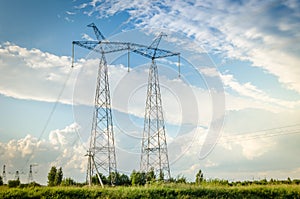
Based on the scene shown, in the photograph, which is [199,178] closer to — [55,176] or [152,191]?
[152,191]

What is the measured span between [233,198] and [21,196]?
13.0 metres

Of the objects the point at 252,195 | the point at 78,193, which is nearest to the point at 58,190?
the point at 78,193

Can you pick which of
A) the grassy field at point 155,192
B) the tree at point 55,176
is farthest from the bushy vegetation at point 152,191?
the tree at point 55,176

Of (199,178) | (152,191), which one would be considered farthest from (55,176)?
(152,191)

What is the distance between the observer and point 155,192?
21547mm

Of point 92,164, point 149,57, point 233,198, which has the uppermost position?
point 149,57

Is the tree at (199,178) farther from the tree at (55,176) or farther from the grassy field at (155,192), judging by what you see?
the tree at (55,176)

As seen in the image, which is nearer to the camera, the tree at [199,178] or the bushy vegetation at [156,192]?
the bushy vegetation at [156,192]

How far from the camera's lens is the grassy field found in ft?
66.2

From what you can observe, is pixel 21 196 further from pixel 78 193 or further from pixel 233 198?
pixel 233 198

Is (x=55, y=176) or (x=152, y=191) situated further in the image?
(x=55, y=176)

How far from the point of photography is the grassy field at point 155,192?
2019 cm

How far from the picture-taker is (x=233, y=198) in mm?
23344

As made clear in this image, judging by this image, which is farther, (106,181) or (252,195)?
(106,181)
